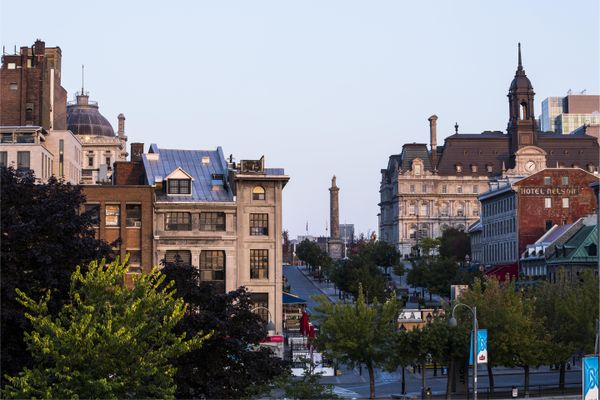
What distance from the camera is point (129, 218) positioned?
81500 mm

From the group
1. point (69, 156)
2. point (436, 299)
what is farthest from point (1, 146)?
point (436, 299)

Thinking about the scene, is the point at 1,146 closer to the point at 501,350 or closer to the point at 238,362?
the point at 501,350

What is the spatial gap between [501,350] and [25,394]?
1691 inches

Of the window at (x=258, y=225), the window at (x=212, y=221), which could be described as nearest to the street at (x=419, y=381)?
the window at (x=258, y=225)

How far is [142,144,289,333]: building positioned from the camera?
8381 cm

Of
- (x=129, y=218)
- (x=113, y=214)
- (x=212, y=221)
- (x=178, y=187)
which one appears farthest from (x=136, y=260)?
(x=178, y=187)

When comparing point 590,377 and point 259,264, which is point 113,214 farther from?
point 590,377

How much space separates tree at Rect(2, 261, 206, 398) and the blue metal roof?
4468 centimetres

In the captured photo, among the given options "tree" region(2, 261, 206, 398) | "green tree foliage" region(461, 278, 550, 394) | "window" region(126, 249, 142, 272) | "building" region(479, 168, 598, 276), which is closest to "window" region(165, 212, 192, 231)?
"window" region(126, 249, 142, 272)

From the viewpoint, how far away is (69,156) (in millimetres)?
95188

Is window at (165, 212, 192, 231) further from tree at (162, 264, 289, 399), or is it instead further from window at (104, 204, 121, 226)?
tree at (162, 264, 289, 399)

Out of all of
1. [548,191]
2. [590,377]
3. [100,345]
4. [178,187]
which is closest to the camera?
[590,377]

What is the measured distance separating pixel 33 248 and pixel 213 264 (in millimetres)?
41395

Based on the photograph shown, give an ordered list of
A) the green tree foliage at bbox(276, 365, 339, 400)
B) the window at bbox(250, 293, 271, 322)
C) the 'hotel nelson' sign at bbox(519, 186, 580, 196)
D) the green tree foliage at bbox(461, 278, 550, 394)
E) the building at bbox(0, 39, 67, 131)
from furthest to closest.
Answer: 1. the 'hotel nelson' sign at bbox(519, 186, 580, 196)
2. the building at bbox(0, 39, 67, 131)
3. the window at bbox(250, 293, 271, 322)
4. the green tree foliage at bbox(461, 278, 550, 394)
5. the green tree foliage at bbox(276, 365, 339, 400)
